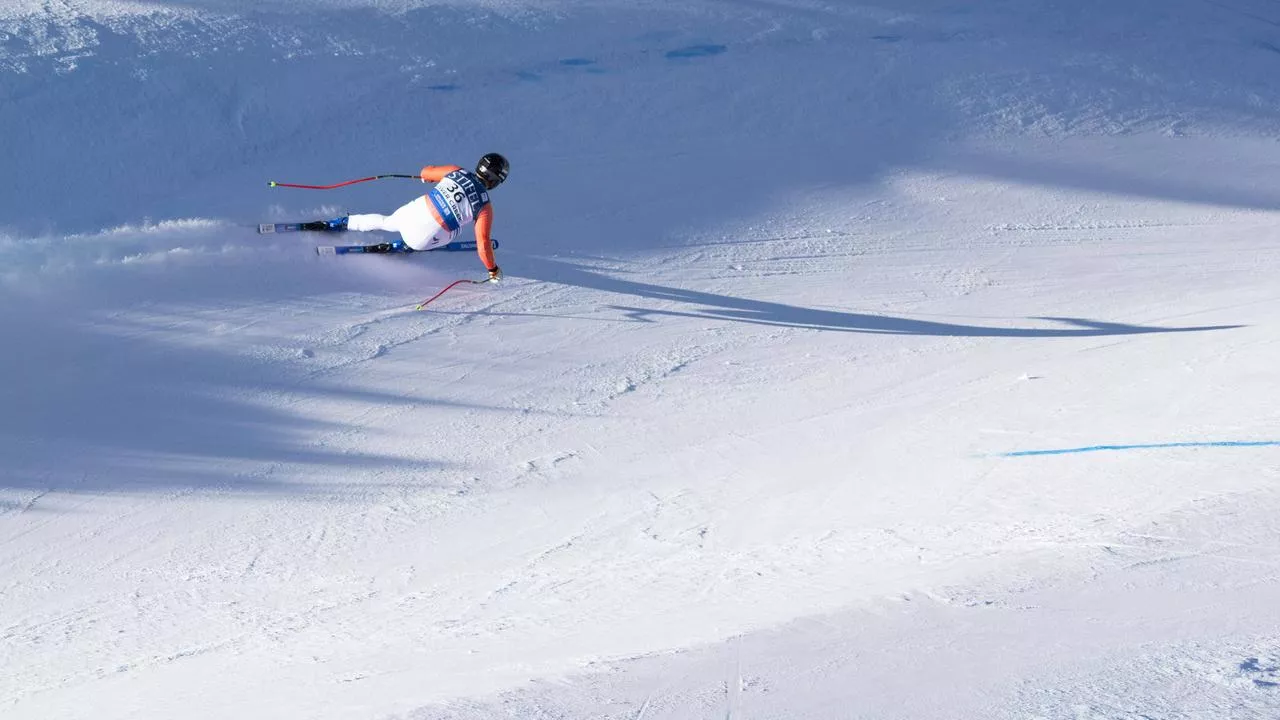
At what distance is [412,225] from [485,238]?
0.68 m

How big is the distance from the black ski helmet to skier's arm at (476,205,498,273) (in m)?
0.19

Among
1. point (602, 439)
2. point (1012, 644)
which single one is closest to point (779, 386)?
point (602, 439)

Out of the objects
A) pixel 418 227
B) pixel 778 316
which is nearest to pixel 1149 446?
pixel 778 316

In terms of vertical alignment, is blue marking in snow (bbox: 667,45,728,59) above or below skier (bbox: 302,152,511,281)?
above

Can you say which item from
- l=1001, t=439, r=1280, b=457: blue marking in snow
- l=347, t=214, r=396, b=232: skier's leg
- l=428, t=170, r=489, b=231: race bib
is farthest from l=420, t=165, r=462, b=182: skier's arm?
l=1001, t=439, r=1280, b=457: blue marking in snow

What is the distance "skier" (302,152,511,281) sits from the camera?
7805 millimetres

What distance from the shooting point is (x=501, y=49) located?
1073 cm

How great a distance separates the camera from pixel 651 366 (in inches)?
304

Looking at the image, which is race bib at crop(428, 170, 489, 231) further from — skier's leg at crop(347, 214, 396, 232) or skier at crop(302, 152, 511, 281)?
skier's leg at crop(347, 214, 396, 232)

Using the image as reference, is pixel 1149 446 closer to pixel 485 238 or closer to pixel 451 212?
pixel 485 238

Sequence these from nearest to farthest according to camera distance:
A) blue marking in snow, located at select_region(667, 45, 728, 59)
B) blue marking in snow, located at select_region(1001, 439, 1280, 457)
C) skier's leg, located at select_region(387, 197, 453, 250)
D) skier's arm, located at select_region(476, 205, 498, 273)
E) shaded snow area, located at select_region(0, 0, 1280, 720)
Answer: shaded snow area, located at select_region(0, 0, 1280, 720), blue marking in snow, located at select_region(1001, 439, 1280, 457), skier's arm, located at select_region(476, 205, 498, 273), skier's leg, located at select_region(387, 197, 453, 250), blue marking in snow, located at select_region(667, 45, 728, 59)

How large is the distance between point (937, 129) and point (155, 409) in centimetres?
707

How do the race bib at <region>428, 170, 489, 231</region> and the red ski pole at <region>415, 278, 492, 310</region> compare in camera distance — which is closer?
the race bib at <region>428, 170, 489, 231</region>

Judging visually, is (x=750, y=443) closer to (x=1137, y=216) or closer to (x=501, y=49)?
(x=1137, y=216)
